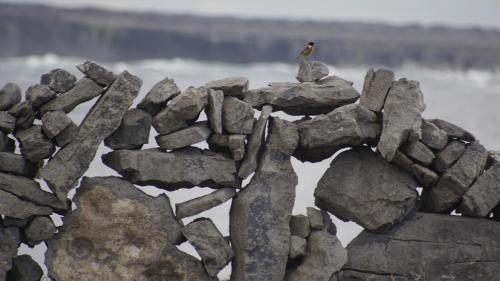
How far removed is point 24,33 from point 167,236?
346 ft

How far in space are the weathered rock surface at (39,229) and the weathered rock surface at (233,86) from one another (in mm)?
2698

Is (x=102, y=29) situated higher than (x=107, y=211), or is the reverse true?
(x=107, y=211)

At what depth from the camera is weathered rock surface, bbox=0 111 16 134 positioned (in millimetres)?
9531

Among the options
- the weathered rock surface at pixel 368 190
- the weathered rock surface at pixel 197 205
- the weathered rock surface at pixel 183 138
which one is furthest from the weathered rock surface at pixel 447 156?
the weathered rock surface at pixel 183 138

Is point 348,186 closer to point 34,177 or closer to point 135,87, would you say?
point 135,87

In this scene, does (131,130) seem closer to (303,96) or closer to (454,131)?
(303,96)

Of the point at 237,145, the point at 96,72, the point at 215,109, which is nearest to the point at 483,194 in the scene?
the point at 237,145

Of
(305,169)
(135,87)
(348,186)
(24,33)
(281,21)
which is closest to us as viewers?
(135,87)

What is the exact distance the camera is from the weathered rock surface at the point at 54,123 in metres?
9.50

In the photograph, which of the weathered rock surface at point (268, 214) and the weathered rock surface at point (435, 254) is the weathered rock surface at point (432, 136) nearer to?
the weathered rock surface at point (435, 254)

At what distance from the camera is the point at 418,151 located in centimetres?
1042

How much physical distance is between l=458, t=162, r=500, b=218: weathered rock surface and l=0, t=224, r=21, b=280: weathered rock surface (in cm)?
592

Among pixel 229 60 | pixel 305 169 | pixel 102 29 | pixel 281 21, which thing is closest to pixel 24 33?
pixel 102 29

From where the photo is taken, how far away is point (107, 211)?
10.0m
